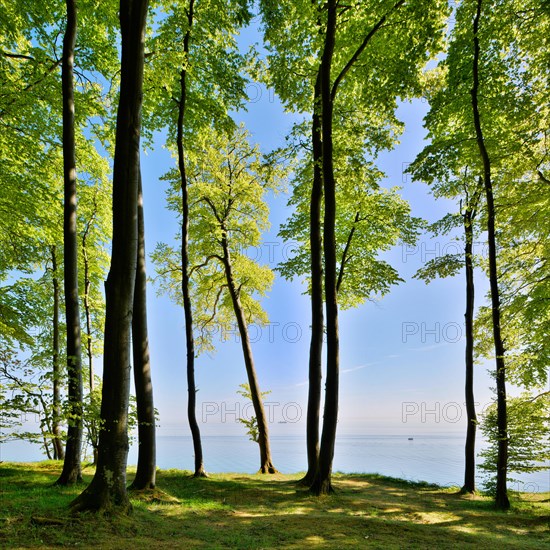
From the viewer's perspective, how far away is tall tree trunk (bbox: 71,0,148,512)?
17.2ft

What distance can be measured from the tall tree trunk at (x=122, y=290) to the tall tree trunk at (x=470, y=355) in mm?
9383

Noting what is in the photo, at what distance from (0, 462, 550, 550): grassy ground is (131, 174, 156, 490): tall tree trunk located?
1.93ft

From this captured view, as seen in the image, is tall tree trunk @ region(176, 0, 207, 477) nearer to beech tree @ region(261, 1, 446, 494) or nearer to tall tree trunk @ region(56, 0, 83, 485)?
beech tree @ region(261, 1, 446, 494)

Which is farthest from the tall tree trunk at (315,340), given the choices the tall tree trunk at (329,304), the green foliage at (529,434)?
the green foliage at (529,434)

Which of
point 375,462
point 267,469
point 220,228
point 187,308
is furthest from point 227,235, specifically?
point 375,462

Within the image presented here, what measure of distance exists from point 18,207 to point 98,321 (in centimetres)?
745

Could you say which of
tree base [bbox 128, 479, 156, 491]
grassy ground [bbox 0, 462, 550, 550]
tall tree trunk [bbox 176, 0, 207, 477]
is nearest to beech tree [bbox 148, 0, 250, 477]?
tall tree trunk [bbox 176, 0, 207, 477]

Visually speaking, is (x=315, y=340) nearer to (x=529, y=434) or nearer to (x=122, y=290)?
(x=122, y=290)

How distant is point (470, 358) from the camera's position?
11.8 meters

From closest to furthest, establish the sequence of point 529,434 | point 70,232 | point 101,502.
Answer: point 101,502
point 70,232
point 529,434

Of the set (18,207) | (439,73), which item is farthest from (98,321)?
(439,73)

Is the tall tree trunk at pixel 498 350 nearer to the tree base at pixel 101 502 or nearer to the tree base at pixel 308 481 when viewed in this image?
the tree base at pixel 308 481

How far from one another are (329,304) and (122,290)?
4.63 meters

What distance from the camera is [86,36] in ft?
32.9
